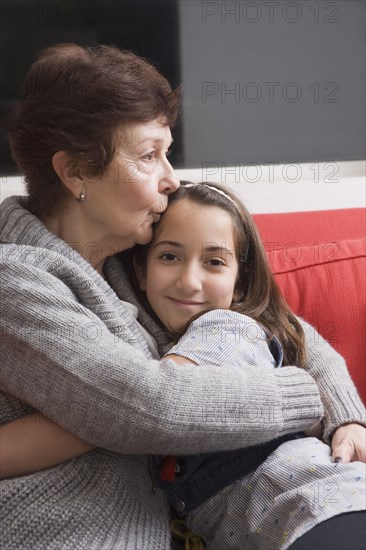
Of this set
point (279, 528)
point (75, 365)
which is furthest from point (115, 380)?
point (279, 528)

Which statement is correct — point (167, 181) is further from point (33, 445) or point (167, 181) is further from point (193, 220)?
point (33, 445)

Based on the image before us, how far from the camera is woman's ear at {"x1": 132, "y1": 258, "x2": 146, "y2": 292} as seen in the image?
1.58 meters

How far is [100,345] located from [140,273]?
0.41m

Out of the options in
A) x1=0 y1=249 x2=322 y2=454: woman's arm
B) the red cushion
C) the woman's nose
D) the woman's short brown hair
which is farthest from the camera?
the red cushion

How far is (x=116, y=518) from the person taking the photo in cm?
124

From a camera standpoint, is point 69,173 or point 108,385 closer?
point 108,385

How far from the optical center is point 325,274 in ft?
5.77

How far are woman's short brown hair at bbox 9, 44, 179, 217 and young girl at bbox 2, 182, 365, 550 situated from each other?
0.21m

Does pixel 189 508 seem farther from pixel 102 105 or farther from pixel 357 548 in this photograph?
pixel 102 105

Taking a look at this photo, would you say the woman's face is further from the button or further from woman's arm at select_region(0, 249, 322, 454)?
the button

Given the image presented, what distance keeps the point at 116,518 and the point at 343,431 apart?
17.6 inches

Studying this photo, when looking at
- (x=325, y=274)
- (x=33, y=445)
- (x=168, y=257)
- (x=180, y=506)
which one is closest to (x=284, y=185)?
(x=325, y=274)

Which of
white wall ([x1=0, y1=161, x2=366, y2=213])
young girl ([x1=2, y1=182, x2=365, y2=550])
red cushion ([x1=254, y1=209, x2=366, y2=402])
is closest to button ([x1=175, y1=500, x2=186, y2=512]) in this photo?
young girl ([x1=2, y1=182, x2=365, y2=550])

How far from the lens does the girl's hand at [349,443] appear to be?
4.38 feet
